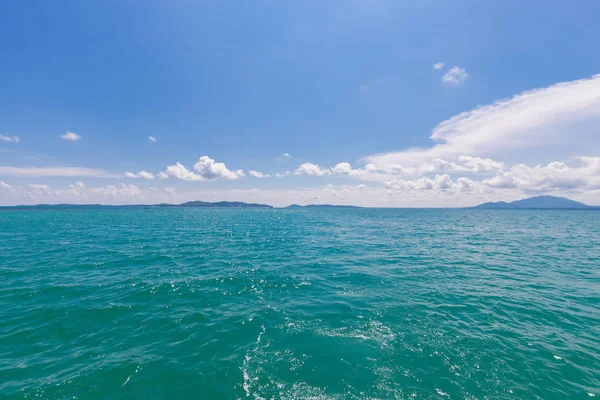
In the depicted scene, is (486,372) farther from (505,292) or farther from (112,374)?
(112,374)

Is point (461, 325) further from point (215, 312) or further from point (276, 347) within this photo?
point (215, 312)

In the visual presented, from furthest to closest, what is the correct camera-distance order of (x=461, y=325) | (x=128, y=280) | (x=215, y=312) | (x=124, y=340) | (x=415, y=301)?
(x=128, y=280), (x=415, y=301), (x=215, y=312), (x=461, y=325), (x=124, y=340)

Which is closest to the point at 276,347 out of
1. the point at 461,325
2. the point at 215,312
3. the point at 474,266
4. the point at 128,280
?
the point at 215,312

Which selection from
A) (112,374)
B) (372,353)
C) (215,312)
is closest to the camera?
(112,374)

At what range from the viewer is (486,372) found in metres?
11.8

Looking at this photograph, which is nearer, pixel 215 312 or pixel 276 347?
pixel 276 347

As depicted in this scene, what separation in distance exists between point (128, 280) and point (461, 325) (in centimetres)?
3073

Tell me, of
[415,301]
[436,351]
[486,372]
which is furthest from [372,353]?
[415,301]

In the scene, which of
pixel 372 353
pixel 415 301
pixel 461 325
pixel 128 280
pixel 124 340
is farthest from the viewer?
pixel 128 280

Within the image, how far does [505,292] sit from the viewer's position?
22.0 meters

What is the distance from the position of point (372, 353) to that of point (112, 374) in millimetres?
13462

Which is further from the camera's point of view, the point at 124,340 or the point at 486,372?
the point at 124,340

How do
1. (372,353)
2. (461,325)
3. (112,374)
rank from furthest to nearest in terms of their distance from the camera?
(461,325), (372,353), (112,374)

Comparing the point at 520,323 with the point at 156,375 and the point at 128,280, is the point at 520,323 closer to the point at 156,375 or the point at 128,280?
the point at 156,375
